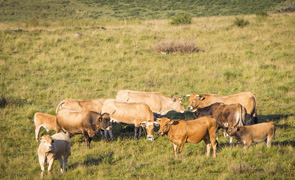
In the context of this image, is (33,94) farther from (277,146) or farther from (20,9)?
(20,9)

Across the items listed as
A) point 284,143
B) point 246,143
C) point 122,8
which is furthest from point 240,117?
point 122,8

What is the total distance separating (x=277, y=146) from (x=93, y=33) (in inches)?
842

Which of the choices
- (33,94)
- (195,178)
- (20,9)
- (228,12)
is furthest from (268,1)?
(195,178)

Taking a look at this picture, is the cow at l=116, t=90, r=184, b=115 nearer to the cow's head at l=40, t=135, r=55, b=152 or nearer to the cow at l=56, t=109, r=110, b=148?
the cow at l=56, t=109, r=110, b=148

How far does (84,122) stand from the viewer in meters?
10.6

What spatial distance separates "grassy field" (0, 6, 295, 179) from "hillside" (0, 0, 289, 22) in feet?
92.8

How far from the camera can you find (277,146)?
994 centimetres

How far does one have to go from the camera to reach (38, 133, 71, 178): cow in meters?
7.90

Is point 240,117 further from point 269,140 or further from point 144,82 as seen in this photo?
point 144,82

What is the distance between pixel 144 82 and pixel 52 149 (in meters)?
10.8

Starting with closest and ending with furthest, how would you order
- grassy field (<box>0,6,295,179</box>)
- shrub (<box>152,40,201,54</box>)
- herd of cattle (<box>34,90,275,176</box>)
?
grassy field (<box>0,6,295,179</box>)
herd of cattle (<box>34,90,275,176</box>)
shrub (<box>152,40,201,54</box>)

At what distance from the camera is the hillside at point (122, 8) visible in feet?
191

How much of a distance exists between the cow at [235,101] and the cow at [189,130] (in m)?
2.93

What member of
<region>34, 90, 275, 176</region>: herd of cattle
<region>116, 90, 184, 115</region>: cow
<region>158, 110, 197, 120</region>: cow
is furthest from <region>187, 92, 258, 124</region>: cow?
<region>158, 110, 197, 120</region>: cow
